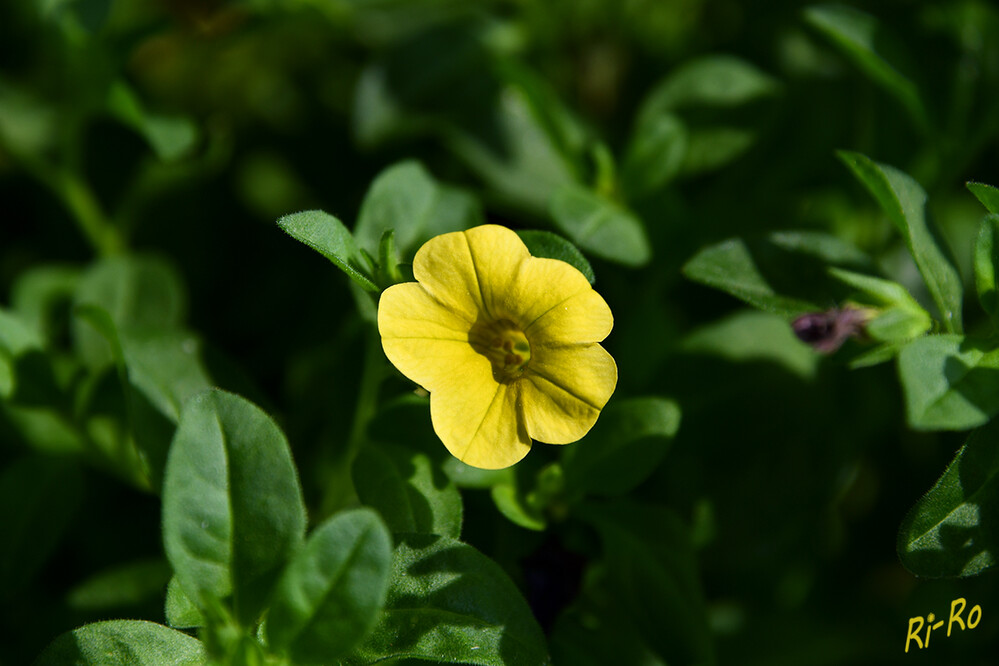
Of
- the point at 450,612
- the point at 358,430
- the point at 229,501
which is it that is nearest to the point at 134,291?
the point at 358,430

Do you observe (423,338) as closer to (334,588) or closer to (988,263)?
(334,588)

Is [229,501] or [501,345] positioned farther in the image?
[501,345]

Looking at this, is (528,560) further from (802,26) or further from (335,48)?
(335,48)

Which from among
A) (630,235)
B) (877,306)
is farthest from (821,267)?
(630,235)

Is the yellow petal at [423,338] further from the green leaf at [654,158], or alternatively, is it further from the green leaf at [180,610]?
the green leaf at [654,158]

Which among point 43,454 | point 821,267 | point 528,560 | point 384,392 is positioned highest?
point 821,267

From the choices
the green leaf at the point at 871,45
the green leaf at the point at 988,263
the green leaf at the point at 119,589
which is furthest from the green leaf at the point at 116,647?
the green leaf at the point at 871,45
